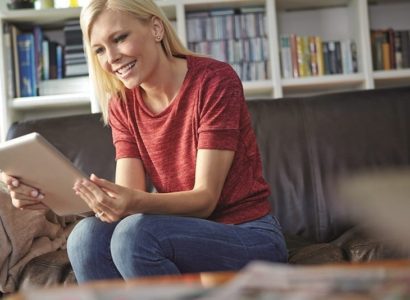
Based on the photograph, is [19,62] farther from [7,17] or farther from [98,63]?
[98,63]

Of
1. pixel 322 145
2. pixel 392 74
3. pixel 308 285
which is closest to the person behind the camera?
pixel 308 285

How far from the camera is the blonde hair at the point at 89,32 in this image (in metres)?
1.64

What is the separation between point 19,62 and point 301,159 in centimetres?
147

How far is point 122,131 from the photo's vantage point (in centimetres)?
178

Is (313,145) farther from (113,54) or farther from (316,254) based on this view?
(113,54)

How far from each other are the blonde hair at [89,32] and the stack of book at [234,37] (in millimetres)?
1381

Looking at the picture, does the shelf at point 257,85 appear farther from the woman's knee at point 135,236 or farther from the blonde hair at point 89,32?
the woman's knee at point 135,236

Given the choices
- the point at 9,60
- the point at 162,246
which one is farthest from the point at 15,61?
the point at 162,246

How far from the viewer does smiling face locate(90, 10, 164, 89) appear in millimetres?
1635

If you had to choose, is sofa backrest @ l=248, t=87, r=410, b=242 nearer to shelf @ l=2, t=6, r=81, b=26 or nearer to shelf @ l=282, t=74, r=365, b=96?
shelf @ l=282, t=74, r=365, b=96

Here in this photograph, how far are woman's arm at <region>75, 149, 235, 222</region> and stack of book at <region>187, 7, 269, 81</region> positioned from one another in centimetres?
162

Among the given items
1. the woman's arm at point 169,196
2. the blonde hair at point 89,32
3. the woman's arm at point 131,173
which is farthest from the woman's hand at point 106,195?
the blonde hair at point 89,32

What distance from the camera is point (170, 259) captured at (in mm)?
1384

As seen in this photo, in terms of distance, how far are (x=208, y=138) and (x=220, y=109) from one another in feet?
0.26
